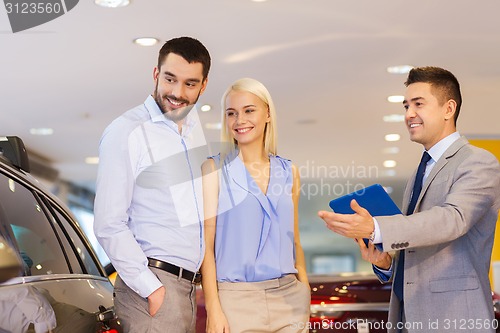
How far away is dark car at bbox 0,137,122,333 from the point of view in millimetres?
2231

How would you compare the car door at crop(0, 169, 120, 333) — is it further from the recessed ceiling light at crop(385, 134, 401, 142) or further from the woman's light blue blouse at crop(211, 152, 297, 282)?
the recessed ceiling light at crop(385, 134, 401, 142)

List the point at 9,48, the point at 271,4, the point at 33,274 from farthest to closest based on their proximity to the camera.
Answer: the point at 9,48 → the point at 271,4 → the point at 33,274

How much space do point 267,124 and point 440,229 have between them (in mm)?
797

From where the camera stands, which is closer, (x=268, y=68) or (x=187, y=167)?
(x=187, y=167)

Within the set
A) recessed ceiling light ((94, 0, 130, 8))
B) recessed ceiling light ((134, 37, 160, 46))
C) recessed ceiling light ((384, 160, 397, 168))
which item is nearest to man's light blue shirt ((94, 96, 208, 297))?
recessed ceiling light ((94, 0, 130, 8))

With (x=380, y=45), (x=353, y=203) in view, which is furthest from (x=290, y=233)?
(x=380, y=45)

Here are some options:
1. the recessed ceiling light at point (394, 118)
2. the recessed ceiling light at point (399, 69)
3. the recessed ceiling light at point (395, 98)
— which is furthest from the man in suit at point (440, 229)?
the recessed ceiling light at point (394, 118)

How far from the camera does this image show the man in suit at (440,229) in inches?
121

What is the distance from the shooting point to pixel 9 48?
7496 mm

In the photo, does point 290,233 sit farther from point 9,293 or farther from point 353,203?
point 9,293

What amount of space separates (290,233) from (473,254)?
70 cm

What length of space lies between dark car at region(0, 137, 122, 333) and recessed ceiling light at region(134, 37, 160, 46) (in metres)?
4.28

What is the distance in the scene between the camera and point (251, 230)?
10.5 ft

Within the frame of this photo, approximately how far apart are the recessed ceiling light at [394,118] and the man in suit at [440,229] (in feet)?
24.5
